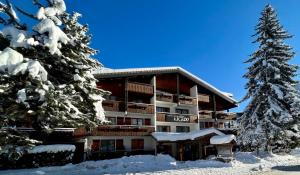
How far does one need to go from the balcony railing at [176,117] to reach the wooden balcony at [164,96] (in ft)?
6.57

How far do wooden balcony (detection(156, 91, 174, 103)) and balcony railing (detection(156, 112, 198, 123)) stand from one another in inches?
78.9

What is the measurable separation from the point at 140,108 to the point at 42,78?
22668 mm

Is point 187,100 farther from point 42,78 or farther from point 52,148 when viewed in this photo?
point 42,78

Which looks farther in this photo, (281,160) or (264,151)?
(264,151)

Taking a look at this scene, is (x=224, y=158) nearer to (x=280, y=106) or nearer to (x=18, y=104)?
(x=280, y=106)

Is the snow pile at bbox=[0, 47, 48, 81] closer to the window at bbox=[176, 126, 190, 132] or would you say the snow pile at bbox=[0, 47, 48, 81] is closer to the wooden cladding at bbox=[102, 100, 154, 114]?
the wooden cladding at bbox=[102, 100, 154, 114]

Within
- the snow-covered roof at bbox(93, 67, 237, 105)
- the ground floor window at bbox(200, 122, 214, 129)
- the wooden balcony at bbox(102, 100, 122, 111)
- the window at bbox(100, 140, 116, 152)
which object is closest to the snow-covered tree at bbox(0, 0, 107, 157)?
the snow-covered roof at bbox(93, 67, 237, 105)

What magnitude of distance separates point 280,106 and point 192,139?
9494mm

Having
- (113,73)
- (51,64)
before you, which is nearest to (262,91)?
(113,73)

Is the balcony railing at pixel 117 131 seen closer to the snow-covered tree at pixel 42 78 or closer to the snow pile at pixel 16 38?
the snow-covered tree at pixel 42 78

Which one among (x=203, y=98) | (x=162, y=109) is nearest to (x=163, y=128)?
(x=162, y=109)

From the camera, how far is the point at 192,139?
1168 inches

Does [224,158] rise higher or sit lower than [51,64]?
lower

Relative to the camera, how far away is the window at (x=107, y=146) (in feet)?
99.4
